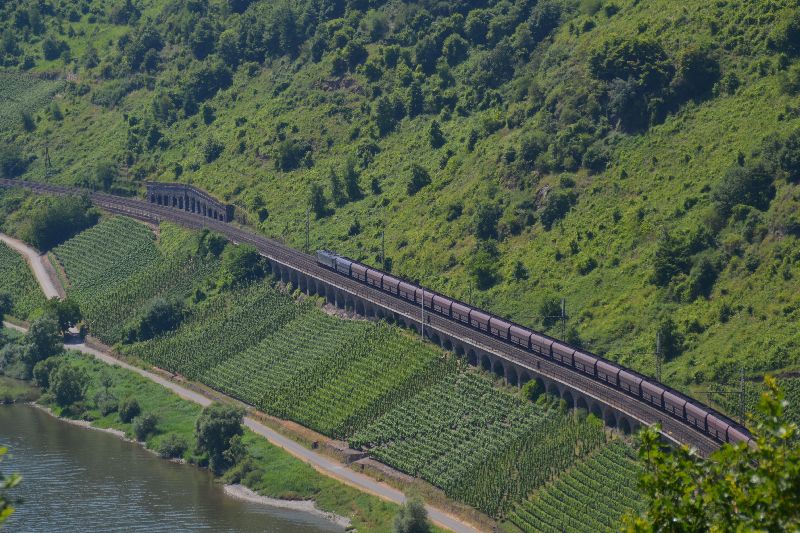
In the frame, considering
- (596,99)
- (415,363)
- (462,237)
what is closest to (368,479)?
(415,363)

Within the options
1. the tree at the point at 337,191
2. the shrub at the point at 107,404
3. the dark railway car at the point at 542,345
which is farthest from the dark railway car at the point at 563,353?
the tree at the point at 337,191

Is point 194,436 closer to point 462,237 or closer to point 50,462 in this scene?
point 50,462

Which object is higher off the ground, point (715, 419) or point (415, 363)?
point (715, 419)

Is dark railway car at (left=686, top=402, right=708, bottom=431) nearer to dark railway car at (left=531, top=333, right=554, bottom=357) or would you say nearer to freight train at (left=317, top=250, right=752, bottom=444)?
freight train at (left=317, top=250, right=752, bottom=444)

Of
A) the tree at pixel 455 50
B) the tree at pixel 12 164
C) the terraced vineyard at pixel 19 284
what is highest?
the tree at pixel 455 50

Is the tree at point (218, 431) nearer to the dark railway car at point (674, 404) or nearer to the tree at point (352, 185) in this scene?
the dark railway car at point (674, 404)

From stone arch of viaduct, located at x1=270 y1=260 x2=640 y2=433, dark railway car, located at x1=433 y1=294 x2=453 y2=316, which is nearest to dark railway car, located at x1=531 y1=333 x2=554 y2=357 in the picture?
stone arch of viaduct, located at x1=270 y1=260 x2=640 y2=433
